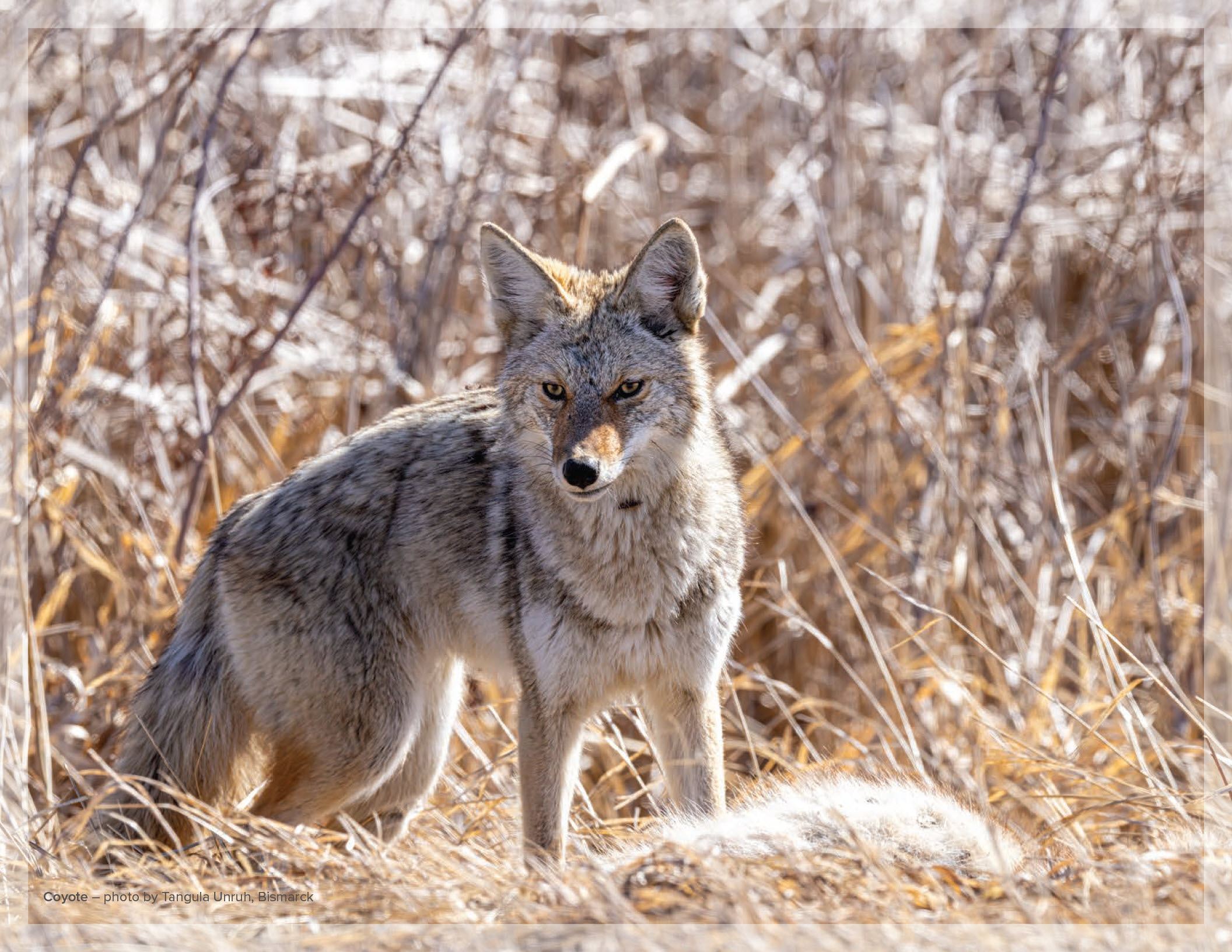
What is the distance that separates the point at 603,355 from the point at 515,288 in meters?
0.44

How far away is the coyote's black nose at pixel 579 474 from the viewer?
10.2 ft

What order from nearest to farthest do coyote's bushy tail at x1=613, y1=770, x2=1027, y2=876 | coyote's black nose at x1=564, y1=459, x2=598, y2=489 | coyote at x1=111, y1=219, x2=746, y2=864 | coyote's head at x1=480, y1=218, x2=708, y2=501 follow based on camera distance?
1. coyote's bushy tail at x1=613, y1=770, x2=1027, y2=876
2. coyote's black nose at x1=564, y1=459, x2=598, y2=489
3. coyote's head at x1=480, y1=218, x2=708, y2=501
4. coyote at x1=111, y1=219, x2=746, y2=864

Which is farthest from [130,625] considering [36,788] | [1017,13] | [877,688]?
[1017,13]

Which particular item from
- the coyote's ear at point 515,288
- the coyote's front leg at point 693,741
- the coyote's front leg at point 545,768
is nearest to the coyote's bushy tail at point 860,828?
the coyote's front leg at point 693,741

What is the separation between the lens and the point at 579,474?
3094 millimetres

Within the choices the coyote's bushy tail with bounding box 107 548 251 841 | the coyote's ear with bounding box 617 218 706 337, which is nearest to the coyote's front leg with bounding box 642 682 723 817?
the coyote's ear with bounding box 617 218 706 337

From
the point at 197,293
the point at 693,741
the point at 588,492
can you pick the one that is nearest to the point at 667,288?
the point at 588,492

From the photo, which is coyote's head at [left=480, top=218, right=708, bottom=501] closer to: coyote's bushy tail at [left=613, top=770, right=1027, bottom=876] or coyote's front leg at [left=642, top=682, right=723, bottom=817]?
coyote's front leg at [left=642, top=682, right=723, bottom=817]

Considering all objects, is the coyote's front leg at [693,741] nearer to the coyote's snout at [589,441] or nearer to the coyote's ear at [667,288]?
the coyote's snout at [589,441]

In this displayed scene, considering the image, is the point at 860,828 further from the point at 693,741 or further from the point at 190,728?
the point at 190,728

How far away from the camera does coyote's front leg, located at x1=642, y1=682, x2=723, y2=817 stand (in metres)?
3.55

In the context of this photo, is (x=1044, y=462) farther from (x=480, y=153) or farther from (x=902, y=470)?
(x=480, y=153)

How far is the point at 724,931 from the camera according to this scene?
2.40 metres

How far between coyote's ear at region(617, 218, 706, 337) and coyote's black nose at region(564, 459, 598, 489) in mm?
655
